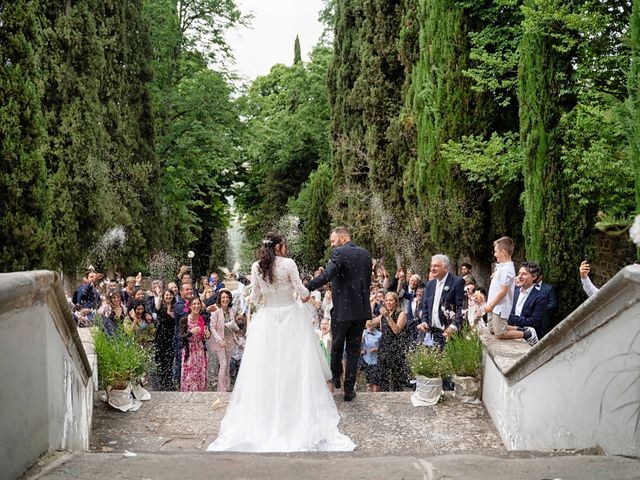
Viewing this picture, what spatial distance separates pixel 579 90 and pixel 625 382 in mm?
9708

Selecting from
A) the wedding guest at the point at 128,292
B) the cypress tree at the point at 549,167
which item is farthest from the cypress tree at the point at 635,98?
the wedding guest at the point at 128,292

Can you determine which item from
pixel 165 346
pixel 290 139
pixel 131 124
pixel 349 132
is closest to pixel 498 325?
pixel 165 346

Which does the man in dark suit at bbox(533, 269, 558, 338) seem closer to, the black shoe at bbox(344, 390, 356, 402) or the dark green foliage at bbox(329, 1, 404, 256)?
the black shoe at bbox(344, 390, 356, 402)

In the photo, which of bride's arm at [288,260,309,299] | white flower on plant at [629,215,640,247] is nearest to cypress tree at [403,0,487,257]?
bride's arm at [288,260,309,299]

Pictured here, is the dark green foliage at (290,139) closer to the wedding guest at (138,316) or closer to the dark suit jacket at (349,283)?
the wedding guest at (138,316)

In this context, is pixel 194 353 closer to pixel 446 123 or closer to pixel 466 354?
pixel 466 354

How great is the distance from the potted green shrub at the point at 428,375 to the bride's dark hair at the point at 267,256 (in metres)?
1.66

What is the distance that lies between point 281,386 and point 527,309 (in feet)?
8.87

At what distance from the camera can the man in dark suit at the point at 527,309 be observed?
6.68 meters

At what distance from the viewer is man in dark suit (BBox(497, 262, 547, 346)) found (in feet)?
21.9

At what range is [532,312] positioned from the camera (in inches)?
280

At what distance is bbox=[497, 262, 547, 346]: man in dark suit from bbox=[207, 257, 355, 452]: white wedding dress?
6.03 ft

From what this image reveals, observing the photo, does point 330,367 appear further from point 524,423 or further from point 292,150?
point 292,150

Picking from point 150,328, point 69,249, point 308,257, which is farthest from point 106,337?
point 308,257
